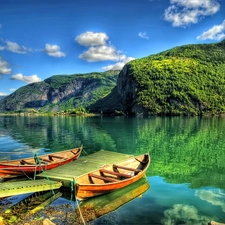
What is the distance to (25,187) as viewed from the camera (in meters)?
16.0

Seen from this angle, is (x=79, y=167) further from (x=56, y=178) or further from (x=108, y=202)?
(x=108, y=202)

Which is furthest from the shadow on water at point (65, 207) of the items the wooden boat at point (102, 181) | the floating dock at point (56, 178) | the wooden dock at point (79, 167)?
the wooden dock at point (79, 167)

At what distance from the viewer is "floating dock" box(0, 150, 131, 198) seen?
617 inches

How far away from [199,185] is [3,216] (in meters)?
17.0

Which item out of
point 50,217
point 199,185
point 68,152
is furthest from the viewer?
point 68,152

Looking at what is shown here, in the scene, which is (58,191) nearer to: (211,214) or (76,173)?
(76,173)

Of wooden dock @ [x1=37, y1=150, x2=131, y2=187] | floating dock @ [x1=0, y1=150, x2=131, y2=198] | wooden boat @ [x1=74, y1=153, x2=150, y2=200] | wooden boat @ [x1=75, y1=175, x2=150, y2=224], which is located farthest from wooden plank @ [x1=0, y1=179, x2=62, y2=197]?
wooden boat @ [x1=75, y1=175, x2=150, y2=224]

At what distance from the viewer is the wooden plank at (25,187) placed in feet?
49.5

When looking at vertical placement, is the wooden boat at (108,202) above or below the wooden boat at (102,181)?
below

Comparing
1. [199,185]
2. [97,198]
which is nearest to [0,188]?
[97,198]

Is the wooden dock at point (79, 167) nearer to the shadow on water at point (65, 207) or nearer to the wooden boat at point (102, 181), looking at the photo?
the wooden boat at point (102, 181)

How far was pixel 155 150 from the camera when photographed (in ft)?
136

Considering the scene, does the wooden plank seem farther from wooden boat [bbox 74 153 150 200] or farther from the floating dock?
wooden boat [bbox 74 153 150 200]

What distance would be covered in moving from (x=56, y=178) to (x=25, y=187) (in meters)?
2.87
